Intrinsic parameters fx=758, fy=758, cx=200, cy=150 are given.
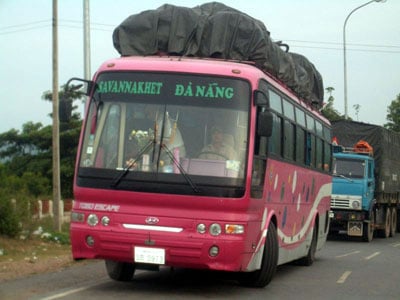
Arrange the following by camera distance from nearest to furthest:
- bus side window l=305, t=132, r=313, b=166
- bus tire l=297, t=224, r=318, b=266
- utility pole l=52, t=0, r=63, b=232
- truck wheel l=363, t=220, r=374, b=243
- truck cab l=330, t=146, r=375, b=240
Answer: bus side window l=305, t=132, r=313, b=166
bus tire l=297, t=224, r=318, b=266
utility pole l=52, t=0, r=63, b=232
truck cab l=330, t=146, r=375, b=240
truck wheel l=363, t=220, r=374, b=243

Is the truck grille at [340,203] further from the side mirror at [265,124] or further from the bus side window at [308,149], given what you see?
the side mirror at [265,124]

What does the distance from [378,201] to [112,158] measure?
2002 cm

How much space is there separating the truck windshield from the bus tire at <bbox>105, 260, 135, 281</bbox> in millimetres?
15969

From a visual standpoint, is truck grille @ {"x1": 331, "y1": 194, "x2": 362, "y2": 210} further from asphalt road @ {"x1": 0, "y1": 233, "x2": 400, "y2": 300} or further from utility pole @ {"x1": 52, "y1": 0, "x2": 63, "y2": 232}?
asphalt road @ {"x1": 0, "y1": 233, "x2": 400, "y2": 300}

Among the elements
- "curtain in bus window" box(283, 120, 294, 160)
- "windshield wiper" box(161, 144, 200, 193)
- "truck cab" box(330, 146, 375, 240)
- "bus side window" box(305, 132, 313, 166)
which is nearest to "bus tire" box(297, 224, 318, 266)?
"bus side window" box(305, 132, 313, 166)

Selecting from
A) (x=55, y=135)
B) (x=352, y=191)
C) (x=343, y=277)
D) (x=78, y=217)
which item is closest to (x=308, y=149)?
(x=343, y=277)

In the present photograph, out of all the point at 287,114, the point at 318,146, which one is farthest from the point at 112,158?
the point at 318,146

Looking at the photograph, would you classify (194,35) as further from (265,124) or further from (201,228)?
(201,228)

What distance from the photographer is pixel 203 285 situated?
11.3m

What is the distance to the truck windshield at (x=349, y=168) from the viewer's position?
26250 mm

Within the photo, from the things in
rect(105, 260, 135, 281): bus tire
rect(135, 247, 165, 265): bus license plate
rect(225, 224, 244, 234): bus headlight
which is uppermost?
rect(225, 224, 244, 234): bus headlight

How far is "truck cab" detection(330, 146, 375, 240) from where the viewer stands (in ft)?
85.5

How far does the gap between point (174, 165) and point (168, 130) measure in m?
0.48

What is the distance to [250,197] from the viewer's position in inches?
376
